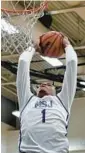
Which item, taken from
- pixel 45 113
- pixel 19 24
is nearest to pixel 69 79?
pixel 45 113

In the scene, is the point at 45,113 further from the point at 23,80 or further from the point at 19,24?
the point at 19,24

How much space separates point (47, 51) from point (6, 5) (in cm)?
219

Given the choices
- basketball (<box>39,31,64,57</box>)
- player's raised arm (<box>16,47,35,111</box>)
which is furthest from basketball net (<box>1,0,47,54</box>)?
player's raised arm (<box>16,47,35,111</box>)

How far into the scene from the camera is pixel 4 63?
6777mm

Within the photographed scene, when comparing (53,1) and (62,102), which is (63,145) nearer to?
(62,102)

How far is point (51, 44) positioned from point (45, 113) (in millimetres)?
509

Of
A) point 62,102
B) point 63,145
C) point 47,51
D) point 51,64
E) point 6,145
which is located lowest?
point 6,145

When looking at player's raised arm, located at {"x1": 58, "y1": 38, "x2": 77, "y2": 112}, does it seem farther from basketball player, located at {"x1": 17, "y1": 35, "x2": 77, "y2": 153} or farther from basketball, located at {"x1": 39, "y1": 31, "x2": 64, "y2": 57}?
basketball, located at {"x1": 39, "y1": 31, "x2": 64, "y2": 57}

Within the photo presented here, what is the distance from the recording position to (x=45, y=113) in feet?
8.27

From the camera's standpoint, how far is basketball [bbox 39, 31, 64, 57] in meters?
2.73

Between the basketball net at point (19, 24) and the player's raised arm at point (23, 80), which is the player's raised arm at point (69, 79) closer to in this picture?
the player's raised arm at point (23, 80)

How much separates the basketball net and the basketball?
1.50 m

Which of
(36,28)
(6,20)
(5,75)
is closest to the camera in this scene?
(6,20)

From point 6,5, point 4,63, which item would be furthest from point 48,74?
point 6,5
